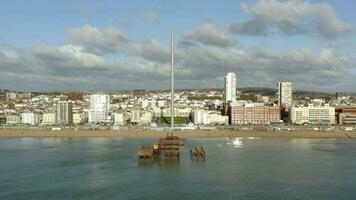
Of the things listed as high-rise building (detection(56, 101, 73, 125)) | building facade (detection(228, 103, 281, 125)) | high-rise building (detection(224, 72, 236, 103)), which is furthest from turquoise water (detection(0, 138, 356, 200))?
high-rise building (detection(224, 72, 236, 103))

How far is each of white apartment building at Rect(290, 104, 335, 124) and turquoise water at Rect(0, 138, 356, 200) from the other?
90.5 ft

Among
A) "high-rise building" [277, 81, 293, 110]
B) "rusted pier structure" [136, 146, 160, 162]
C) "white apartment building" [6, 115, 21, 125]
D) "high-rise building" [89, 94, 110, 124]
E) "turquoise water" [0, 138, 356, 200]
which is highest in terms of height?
"high-rise building" [277, 81, 293, 110]

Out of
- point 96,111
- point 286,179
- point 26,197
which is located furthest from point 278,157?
point 96,111

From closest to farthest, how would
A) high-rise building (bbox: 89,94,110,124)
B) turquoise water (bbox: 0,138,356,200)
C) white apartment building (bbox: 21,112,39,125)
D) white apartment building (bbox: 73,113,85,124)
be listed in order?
turquoise water (bbox: 0,138,356,200) < white apartment building (bbox: 21,112,39,125) < high-rise building (bbox: 89,94,110,124) < white apartment building (bbox: 73,113,85,124)

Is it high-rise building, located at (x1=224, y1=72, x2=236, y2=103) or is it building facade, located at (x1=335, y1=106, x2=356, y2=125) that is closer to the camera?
building facade, located at (x1=335, y1=106, x2=356, y2=125)

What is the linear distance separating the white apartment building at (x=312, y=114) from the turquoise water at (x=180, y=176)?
27.6 meters

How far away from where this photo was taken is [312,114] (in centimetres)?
5472

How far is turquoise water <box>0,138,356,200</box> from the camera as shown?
1534 cm

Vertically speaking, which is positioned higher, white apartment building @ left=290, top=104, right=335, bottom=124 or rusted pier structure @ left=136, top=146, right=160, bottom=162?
A: white apartment building @ left=290, top=104, right=335, bottom=124

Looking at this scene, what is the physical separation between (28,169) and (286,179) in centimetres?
816

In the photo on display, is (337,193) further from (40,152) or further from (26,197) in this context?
(40,152)

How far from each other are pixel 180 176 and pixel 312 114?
125 feet

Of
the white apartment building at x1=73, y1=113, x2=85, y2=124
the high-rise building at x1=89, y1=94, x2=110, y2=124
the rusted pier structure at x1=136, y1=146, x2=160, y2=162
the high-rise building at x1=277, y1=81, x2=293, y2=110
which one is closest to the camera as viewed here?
the rusted pier structure at x1=136, y1=146, x2=160, y2=162

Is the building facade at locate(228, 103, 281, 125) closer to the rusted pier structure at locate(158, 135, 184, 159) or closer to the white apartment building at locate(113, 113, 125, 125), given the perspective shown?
the white apartment building at locate(113, 113, 125, 125)
